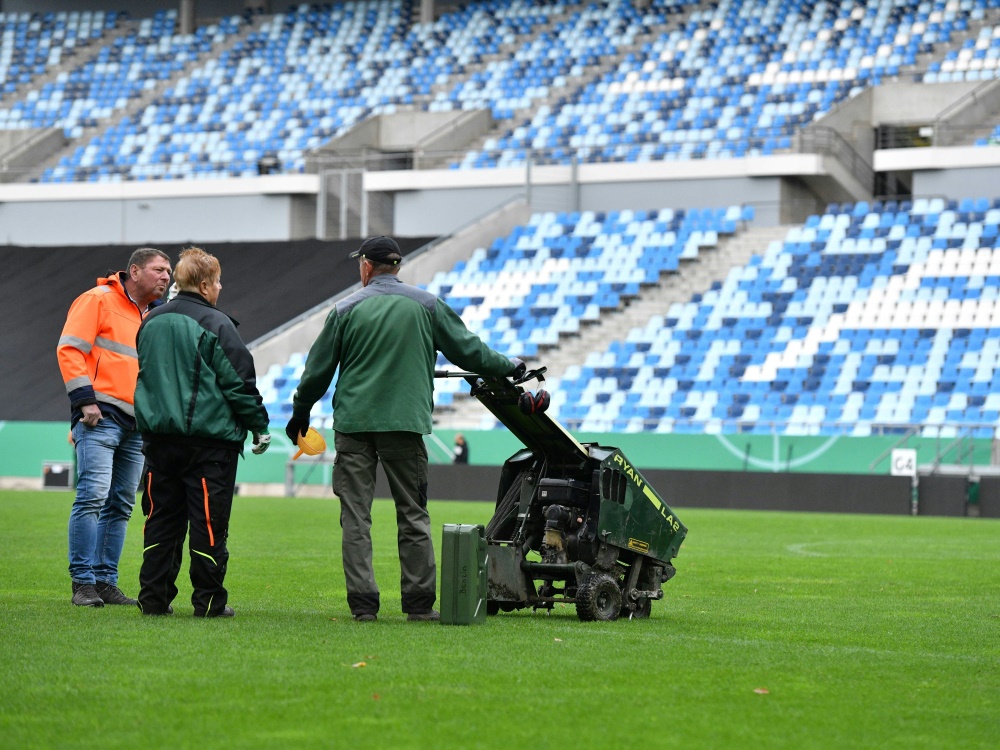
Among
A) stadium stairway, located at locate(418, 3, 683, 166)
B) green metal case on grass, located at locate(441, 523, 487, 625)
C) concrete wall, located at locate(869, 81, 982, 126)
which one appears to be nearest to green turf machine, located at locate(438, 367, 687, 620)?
green metal case on grass, located at locate(441, 523, 487, 625)

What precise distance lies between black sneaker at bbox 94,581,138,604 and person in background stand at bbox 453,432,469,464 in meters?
18.2

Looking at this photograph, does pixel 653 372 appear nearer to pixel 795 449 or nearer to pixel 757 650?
pixel 795 449

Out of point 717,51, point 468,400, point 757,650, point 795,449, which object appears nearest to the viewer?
point 757,650

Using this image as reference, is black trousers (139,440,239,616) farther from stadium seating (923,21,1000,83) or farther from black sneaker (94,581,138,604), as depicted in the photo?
stadium seating (923,21,1000,83)

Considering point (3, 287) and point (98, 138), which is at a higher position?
point (98, 138)

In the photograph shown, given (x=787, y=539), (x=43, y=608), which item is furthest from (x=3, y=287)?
(x=43, y=608)

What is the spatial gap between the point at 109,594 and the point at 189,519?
104cm

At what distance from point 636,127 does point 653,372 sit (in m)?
10.1

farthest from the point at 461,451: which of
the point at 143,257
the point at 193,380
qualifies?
the point at 193,380

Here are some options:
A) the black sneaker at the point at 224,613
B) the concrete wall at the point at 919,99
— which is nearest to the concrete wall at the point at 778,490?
the concrete wall at the point at 919,99

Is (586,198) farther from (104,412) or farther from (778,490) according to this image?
(104,412)

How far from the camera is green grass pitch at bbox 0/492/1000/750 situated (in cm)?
526

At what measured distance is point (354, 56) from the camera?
45.8 metres

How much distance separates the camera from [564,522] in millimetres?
8703
